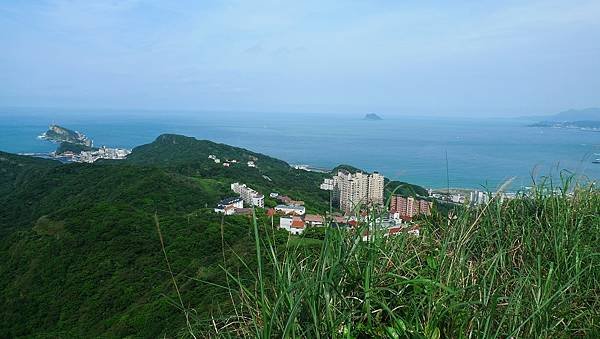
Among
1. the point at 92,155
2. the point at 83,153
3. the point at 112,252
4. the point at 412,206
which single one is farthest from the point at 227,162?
the point at 412,206

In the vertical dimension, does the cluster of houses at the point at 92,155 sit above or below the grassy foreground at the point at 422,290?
below

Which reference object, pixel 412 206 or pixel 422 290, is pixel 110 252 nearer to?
pixel 412 206

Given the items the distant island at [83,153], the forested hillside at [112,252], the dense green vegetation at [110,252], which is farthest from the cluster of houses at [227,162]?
the distant island at [83,153]

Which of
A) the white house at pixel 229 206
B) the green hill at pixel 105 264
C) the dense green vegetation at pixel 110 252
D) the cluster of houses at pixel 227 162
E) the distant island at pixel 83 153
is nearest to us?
the dense green vegetation at pixel 110 252

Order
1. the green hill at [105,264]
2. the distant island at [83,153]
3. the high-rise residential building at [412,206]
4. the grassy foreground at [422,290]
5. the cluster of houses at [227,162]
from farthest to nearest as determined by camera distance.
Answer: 1. the distant island at [83,153]
2. the cluster of houses at [227,162]
3. the green hill at [105,264]
4. the high-rise residential building at [412,206]
5. the grassy foreground at [422,290]

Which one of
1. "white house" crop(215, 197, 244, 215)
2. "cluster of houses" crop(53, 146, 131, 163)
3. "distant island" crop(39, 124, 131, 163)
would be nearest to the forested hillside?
"white house" crop(215, 197, 244, 215)

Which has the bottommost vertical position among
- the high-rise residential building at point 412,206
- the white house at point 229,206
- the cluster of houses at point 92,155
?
the cluster of houses at point 92,155

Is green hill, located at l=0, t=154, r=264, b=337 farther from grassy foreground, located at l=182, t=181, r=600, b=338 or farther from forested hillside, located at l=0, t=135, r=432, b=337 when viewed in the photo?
grassy foreground, located at l=182, t=181, r=600, b=338

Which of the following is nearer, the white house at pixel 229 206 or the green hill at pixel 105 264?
the green hill at pixel 105 264

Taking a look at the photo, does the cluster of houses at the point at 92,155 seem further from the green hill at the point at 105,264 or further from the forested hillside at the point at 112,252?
the green hill at the point at 105,264
